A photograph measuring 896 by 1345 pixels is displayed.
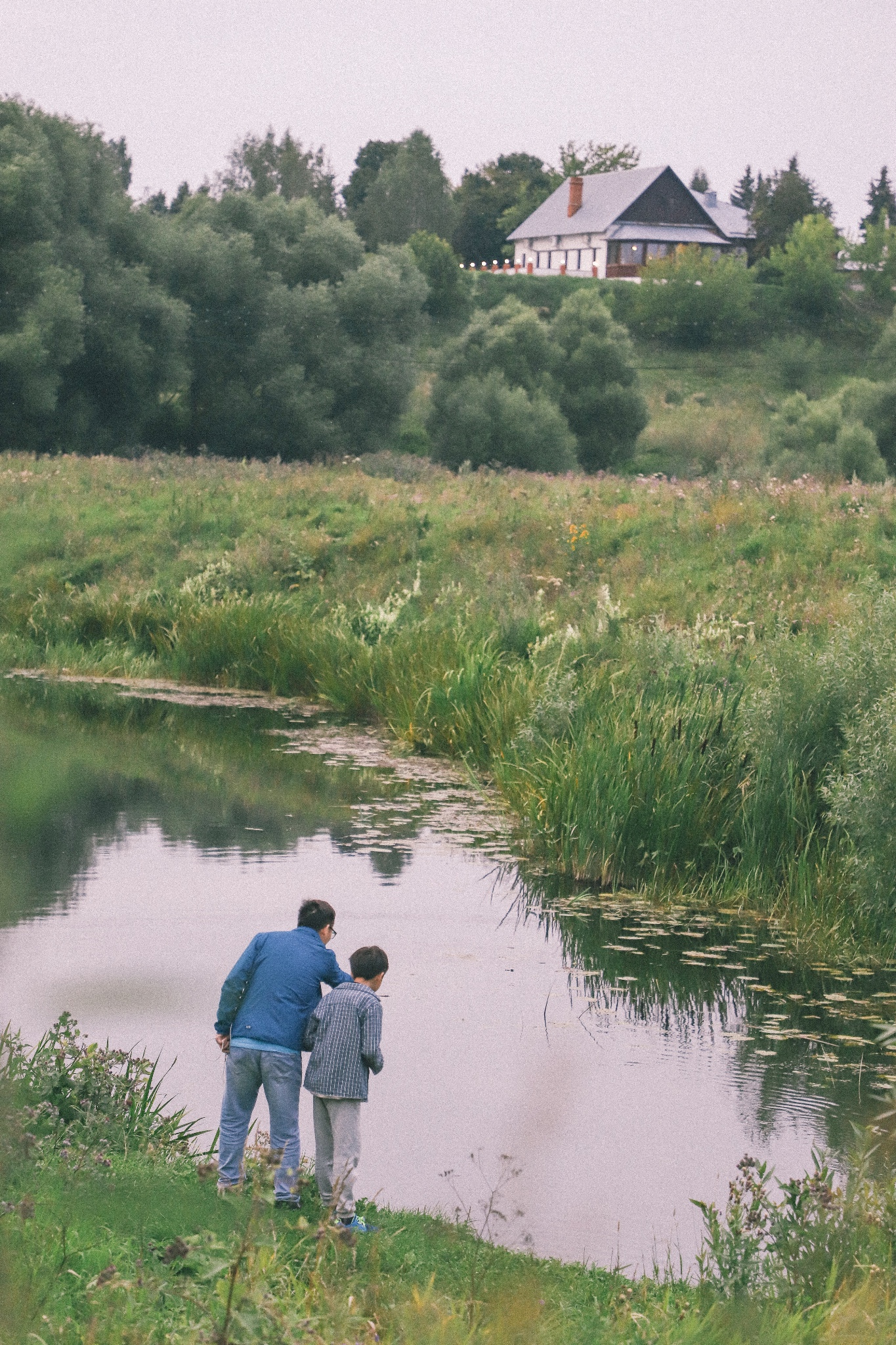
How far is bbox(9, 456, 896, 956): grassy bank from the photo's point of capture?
36.2 ft

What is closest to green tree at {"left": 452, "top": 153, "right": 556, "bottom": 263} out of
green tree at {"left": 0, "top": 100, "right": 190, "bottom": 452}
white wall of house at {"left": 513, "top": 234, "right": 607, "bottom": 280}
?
white wall of house at {"left": 513, "top": 234, "right": 607, "bottom": 280}

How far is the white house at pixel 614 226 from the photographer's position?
89.7 m

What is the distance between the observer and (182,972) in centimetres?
914

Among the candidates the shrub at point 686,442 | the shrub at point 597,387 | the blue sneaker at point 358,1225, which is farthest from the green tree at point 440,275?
the blue sneaker at point 358,1225

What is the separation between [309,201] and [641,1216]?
162 ft

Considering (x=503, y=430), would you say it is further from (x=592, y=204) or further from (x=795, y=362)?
(x=592, y=204)

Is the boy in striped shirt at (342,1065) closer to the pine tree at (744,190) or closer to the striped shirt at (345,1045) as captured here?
the striped shirt at (345,1045)

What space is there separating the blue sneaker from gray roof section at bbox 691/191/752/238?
101765 mm

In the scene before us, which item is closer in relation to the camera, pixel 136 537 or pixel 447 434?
pixel 136 537

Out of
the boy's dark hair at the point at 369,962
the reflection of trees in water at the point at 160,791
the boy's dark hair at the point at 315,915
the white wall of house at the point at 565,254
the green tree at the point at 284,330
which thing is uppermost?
the white wall of house at the point at 565,254

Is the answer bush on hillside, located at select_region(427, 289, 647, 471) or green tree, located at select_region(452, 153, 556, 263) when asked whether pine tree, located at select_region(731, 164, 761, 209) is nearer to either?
green tree, located at select_region(452, 153, 556, 263)

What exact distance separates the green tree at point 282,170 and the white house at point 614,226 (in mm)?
12236

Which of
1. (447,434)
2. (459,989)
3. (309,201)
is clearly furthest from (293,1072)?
(309,201)

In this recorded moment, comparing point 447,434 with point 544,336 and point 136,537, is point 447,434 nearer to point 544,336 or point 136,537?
point 544,336
